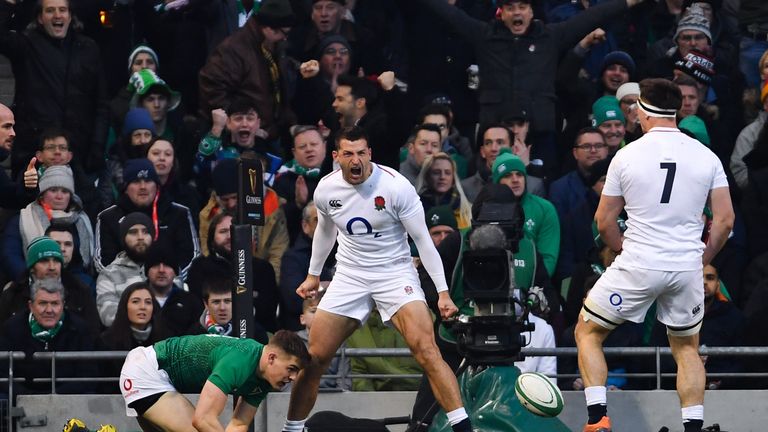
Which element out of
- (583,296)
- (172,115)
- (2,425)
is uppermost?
(172,115)

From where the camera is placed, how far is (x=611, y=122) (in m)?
A: 18.0

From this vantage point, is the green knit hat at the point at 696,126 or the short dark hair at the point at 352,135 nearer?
the short dark hair at the point at 352,135

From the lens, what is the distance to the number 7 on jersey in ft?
43.3

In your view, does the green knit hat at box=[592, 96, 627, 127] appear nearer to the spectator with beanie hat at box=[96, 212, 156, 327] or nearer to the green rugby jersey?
the spectator with beanie hat at box=[96, 212, 156, 327]

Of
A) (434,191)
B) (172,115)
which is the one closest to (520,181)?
(434,191)

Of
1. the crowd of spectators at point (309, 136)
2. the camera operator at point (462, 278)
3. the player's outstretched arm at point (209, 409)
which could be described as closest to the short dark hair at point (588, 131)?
the crowd of spectators at point (309, 136)

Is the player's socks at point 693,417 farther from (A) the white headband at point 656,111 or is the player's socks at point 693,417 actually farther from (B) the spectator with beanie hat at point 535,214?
(B) the spectator with beanie hat at point 535,214

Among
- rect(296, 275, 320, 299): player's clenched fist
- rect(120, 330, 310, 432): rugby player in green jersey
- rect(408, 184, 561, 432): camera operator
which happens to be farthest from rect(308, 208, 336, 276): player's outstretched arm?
rect(120, 330, 310, 432): rugby player in green jersey

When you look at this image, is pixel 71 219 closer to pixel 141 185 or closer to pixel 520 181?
pixel 141 185

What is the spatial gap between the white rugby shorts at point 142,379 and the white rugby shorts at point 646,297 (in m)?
2.99

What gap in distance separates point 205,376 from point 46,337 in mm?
2394

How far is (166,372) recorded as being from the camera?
14094 millimetres

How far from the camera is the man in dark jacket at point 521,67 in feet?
61.1

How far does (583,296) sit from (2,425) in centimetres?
466
